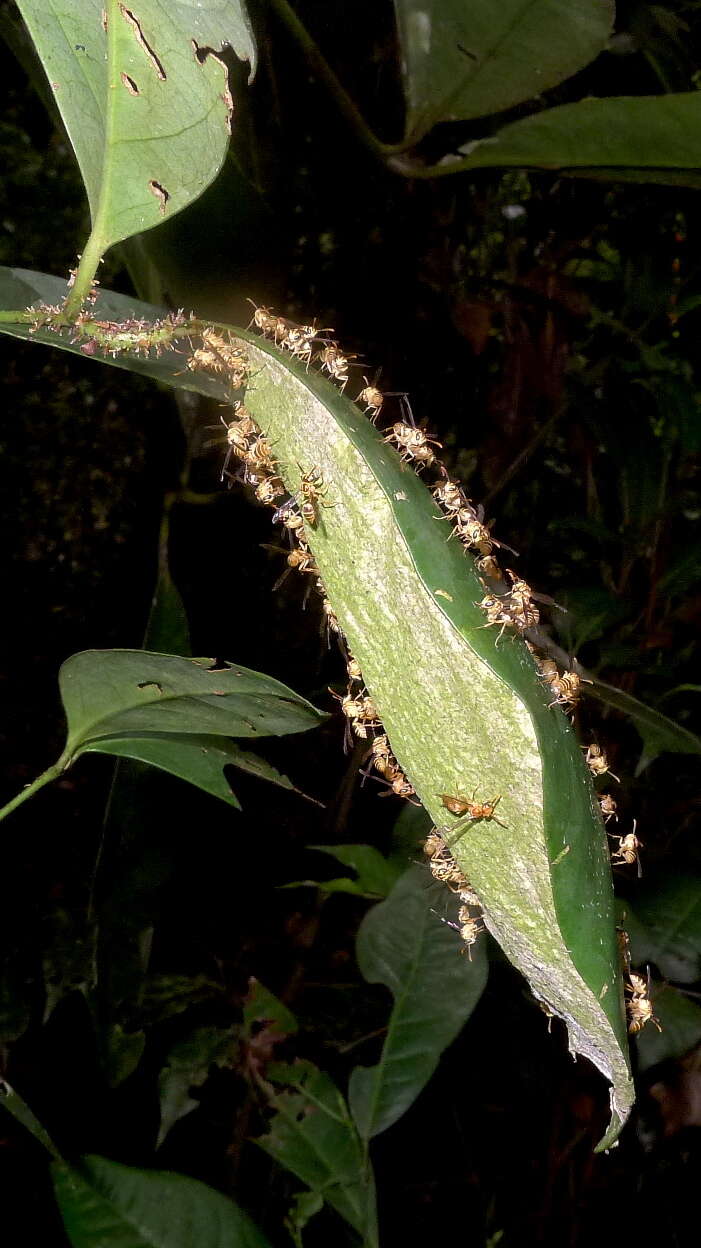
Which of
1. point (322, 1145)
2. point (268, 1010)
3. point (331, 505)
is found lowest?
point (322, 1145)

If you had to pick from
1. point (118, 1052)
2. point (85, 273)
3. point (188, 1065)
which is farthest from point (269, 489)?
point (188, 1065)

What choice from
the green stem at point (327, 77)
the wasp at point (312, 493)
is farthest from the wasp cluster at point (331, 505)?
the green stem at point (327, 77)

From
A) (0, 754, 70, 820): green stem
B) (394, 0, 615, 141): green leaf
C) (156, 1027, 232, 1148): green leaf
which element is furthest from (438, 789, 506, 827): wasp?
(156, 1027, 232, 1148): green leaf

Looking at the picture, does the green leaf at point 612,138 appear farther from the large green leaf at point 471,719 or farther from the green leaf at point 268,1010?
the green leaf at point 268,1010

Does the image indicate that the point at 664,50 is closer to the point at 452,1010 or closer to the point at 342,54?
the point at 342,54

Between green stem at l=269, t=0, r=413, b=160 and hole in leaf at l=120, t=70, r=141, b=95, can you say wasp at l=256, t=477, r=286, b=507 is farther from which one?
green stem at l=269, t=0, r=413, b=160

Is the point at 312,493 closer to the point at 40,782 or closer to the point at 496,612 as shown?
the point at 496,612
